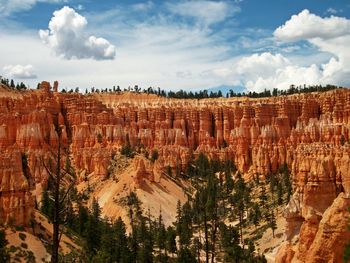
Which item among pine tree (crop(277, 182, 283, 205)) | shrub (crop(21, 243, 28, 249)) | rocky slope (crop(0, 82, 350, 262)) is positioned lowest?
pine tree (crop(277, 182, 283, 205))

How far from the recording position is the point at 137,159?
87.3 metres

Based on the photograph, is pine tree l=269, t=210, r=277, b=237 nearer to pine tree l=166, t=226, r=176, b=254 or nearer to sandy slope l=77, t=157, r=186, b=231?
pine tree l=166, t=226, r=176, b=254

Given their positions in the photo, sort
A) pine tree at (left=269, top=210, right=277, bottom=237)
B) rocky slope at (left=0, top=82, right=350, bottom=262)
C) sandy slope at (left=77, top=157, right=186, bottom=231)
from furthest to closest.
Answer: rocky slope at (left=0, top=82, right=350, bottom=262), sandy slope at (left=77, top=157, right=186, bottom=231), pine tree at (left=269, top=210, right=277, bottom=237)

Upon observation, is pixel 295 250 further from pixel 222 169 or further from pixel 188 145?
pixel 188 145

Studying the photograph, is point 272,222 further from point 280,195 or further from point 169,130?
point 169,130

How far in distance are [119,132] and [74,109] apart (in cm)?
1244

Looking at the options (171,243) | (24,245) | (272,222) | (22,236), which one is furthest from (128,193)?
(24,245)

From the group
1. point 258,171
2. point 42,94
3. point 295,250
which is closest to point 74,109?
point 42,94

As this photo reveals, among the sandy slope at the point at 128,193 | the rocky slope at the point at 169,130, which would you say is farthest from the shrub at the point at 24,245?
the rocky slope at the point at 169,130

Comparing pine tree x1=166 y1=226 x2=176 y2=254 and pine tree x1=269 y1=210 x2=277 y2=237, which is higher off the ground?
pine tree x1=269 y1=210 x2=277 y2=237

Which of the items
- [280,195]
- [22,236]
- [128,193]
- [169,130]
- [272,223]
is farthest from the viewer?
[169,130]

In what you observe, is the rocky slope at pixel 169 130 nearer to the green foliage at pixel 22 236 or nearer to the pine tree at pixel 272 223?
the pine tree at pixel 272 223

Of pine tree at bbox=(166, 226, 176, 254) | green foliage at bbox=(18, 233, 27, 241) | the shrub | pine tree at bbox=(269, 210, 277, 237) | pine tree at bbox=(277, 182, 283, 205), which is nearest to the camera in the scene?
the shrub

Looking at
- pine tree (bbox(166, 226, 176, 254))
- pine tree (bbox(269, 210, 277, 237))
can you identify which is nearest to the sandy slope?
pine tree (bbox(166, 226, 176, 254))
